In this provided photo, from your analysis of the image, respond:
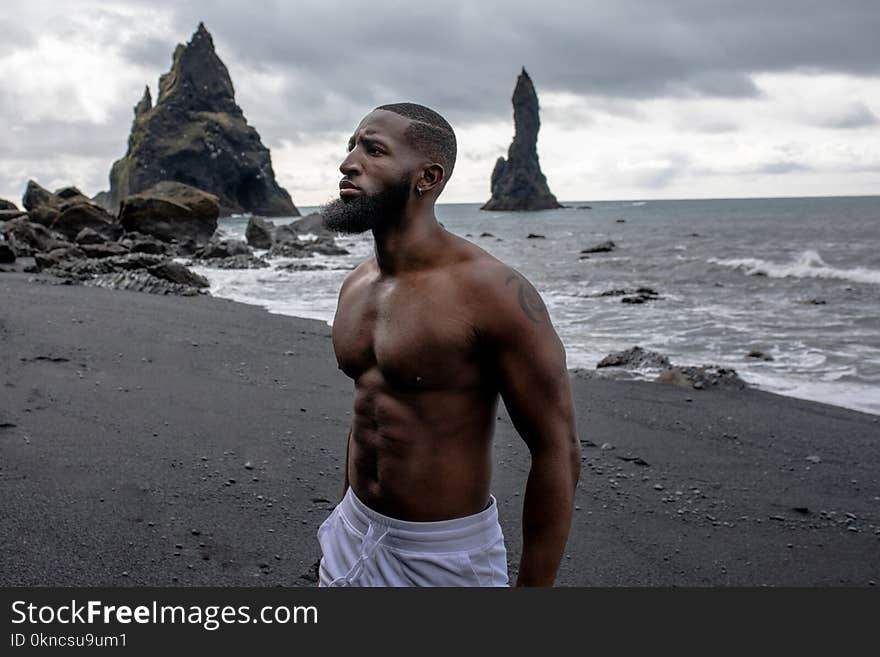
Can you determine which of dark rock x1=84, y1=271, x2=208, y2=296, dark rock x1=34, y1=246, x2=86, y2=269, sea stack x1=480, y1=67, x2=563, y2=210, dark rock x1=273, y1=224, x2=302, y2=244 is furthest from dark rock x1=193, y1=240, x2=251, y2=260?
sea stack x1=480, y1=67, x2=563, y2=210

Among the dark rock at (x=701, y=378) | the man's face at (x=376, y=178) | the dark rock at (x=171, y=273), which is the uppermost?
the man's face at (x=376, y=178)

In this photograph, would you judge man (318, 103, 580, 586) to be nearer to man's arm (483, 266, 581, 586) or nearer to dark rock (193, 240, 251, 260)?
man's arm (483, 266, 581, 586)

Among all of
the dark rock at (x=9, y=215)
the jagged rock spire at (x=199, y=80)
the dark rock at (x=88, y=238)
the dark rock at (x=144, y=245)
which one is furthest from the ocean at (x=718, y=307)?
the jagged rock spire at (x=199, y=80)

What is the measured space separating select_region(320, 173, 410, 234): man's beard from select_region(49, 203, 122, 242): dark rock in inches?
990

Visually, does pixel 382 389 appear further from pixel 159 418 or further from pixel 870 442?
pixel 870 442

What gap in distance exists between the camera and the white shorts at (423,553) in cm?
188

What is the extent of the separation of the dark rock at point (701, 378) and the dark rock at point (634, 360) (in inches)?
25.1

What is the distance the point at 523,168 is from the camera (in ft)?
375

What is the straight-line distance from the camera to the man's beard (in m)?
1.87

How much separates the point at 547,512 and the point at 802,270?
79.8ft

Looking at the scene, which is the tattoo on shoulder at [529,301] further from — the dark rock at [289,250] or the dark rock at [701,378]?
the dark rock at [289,250]

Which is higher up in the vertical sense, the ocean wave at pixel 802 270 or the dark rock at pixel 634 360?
the ocean wave at pixel 802 270

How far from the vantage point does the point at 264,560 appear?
365 centimetres

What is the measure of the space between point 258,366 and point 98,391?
175 cm
